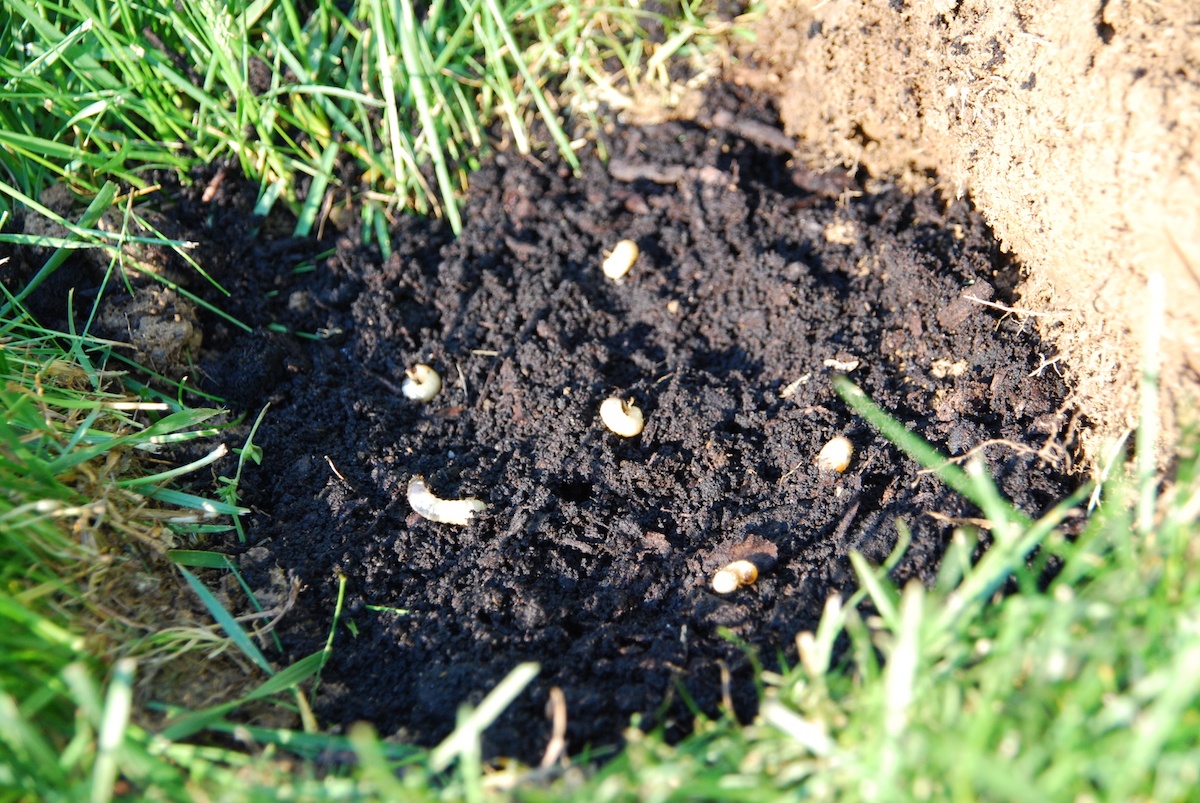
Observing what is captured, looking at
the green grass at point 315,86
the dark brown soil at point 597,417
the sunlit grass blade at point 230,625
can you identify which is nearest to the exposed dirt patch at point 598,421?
the dark brown soil at point 597,417

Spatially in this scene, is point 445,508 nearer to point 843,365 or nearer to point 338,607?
point 338,607

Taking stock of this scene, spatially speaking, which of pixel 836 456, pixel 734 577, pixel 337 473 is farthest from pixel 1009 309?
pixel 337 473

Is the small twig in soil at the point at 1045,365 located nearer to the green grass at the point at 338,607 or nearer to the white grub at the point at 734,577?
the green grass at the point at 338,607

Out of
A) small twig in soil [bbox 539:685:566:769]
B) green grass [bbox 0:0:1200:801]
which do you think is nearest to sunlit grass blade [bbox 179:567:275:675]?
green grass [bbox 0:0:1200:801]

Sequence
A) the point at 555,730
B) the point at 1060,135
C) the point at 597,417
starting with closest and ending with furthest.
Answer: the point at 555,730
the point at 1060,135
the point at 597,417

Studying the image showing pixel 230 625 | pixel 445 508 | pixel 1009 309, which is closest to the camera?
pixel 230 625

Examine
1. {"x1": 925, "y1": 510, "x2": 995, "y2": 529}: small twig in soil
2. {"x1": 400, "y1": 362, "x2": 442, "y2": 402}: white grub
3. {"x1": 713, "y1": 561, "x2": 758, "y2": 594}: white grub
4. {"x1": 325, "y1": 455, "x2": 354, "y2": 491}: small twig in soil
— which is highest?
{"x1": 925, "y1": 510, "x2": 995, "y2": 529}: small twig in soil

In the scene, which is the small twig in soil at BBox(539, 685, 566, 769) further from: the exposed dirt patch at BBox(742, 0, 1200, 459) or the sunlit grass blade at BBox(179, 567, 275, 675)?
the exposed dirt patch at BBox(742, 0, 1200, 459)
